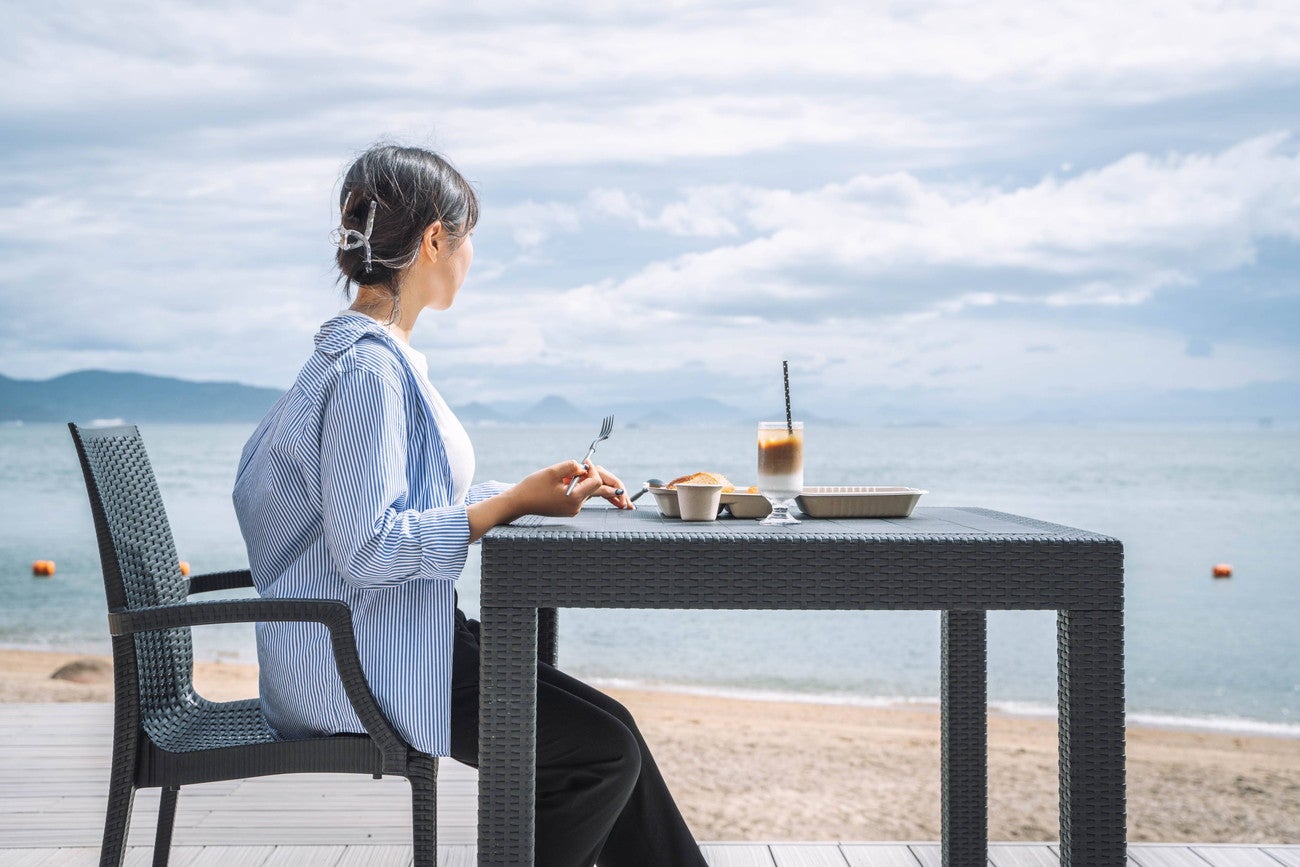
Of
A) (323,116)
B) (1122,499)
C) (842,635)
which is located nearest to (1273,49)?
(1122,499)

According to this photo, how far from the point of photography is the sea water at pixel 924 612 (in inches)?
380

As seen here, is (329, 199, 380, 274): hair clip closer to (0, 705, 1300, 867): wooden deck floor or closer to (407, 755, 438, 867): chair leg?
(407, 755, 438, 867): chair leg

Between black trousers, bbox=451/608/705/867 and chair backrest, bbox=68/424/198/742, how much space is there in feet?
1.37

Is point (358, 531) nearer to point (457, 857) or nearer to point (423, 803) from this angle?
point (423, 803)

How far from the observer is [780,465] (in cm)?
159

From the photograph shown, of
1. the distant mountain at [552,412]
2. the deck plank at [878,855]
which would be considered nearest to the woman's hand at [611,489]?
the deck plank at [878,855]

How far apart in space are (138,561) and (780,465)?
92 cm

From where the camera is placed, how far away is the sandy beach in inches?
171

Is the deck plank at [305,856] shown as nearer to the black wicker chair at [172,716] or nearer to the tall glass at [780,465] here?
the black wicker chair at [172,716]

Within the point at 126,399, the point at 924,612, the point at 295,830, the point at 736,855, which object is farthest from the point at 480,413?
the point at 736,855

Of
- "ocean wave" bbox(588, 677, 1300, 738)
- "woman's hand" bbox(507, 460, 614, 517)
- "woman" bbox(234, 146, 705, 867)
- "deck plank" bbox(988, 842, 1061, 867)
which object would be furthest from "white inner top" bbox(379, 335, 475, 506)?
"ocean wave" bbox(588, 677, 1300, 738)

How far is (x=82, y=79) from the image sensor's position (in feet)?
95.5

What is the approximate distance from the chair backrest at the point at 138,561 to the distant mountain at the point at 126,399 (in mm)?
41928

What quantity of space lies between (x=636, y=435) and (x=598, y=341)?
35.5 feet
